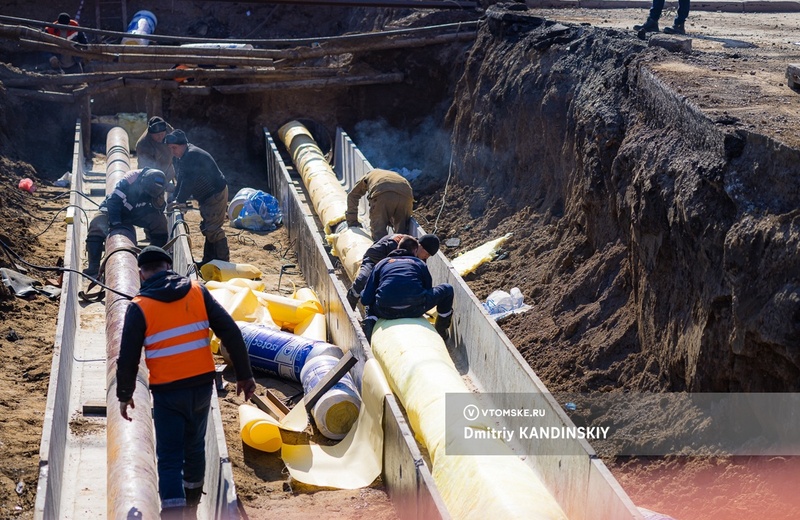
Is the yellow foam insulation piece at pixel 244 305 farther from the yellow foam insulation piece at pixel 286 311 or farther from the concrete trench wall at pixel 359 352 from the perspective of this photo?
the concrete trench wall at pixel 359 352

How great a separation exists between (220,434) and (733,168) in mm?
4155

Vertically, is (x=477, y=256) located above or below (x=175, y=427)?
above

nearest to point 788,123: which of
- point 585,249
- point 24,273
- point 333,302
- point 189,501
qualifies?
point 585,249

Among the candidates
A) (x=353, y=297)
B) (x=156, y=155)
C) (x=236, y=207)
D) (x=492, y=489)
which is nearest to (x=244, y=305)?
(x=353, y=297)

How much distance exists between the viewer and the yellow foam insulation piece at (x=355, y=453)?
678cm

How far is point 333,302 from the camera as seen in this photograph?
29.9 ft

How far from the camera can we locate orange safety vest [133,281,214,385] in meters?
5.61

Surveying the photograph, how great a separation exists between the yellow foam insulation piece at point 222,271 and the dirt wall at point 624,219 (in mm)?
2644

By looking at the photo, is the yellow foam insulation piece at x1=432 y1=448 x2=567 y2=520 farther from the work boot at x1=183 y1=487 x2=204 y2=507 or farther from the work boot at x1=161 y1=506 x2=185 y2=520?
the work boot at x1=161 y1=506 x2=185 y2=520

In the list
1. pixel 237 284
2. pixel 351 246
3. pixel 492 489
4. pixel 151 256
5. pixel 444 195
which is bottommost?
pixel 492 489

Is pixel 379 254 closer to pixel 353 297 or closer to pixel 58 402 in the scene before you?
pixel 353 297

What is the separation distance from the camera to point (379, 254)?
9.50 m

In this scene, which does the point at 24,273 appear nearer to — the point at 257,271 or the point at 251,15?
the point at 257,271

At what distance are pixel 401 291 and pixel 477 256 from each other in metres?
2.67
